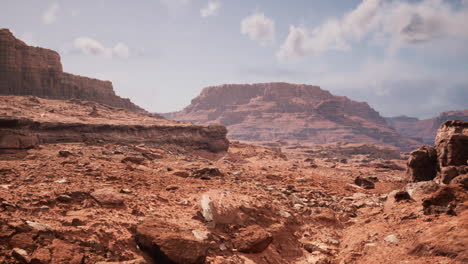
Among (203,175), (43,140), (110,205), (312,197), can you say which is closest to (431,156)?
(312,197)

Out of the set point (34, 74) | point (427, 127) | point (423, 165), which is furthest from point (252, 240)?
point (427, 127)

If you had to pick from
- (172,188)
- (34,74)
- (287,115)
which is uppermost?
(34,74)

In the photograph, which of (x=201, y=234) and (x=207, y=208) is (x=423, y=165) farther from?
(x=201, y=234)

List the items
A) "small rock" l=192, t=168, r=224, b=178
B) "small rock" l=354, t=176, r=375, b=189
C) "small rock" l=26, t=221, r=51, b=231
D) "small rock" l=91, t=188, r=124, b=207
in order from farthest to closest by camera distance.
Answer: "small rock" l=354, t=176, r=375, b=189
"small rock" l=192, t=168, r=224, b=178
"small rock" l=91, t=188, r=124, b=207
"small rock" l=26, t=221, r=51, b=231

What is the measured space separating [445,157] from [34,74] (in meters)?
40.3

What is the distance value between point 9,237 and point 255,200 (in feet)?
15.3

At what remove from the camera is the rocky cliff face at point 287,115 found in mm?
98938

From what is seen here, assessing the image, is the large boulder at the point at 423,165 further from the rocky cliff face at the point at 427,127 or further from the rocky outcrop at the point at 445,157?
the rocky cliff face at the point at 427,127

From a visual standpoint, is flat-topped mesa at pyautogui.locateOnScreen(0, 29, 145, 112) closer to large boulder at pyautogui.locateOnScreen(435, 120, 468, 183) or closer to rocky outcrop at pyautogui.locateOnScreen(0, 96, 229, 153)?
rocky outcrop at pyautogui.locateOnScreen(0, 96, 229, 153)

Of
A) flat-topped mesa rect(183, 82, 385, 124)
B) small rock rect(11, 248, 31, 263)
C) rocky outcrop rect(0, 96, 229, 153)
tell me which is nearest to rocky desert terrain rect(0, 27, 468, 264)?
small rock rect(11, 248, 31, 263)

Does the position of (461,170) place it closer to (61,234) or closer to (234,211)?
(234,211)

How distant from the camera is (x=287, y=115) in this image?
365 ft

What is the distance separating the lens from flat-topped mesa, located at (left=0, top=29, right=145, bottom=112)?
29281mm

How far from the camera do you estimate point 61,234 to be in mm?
3412
